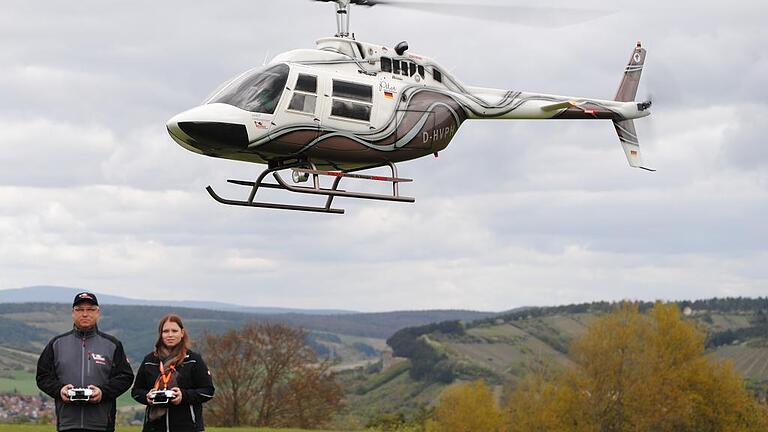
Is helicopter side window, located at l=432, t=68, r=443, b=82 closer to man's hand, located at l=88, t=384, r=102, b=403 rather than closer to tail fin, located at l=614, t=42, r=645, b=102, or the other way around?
tail fin, located at l=614, t=42, r=645, b=102

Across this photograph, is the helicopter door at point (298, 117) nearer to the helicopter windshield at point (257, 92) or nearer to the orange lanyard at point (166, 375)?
the helicopter windshield at point (257, 92)

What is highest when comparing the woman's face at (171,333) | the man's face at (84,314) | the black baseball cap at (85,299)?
the black baseball cap at (85,299)

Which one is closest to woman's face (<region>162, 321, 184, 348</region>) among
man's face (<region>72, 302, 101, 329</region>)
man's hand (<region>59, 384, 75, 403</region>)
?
man's face (<region>72, 302, 101, 329</region>)

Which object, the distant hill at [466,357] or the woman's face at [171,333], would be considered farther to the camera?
the distant hill at [466,357]

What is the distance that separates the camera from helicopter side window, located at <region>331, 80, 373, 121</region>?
768 inches

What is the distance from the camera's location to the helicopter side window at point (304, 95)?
1898 cm

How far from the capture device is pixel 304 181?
1967cm

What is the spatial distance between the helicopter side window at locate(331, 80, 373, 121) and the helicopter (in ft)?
0.06

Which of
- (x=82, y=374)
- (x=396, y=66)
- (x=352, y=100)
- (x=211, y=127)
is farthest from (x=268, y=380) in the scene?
(x=82, y=374)

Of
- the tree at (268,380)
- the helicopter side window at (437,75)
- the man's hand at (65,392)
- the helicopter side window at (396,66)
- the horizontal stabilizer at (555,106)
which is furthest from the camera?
the tree at (268,380)

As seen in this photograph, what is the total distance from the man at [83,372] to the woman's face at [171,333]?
0.53 meters

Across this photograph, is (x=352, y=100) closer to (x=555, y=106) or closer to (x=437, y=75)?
(x=437, y=75)

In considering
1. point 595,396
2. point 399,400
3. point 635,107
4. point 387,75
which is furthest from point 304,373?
point 399,400

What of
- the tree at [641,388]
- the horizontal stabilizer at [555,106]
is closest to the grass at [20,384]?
the tree at [641,388]
